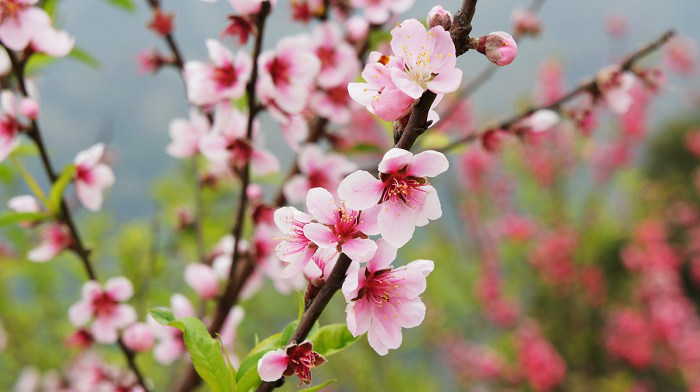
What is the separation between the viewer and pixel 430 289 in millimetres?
4281

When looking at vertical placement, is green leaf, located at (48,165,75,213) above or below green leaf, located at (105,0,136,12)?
below

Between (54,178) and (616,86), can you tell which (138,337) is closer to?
(54,178)

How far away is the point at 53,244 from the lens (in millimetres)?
1084

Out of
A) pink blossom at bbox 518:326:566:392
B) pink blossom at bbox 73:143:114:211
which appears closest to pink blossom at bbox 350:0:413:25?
pink blossom at bbox 73:143:114:211

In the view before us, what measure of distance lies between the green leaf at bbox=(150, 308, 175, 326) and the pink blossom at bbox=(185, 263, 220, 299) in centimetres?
51

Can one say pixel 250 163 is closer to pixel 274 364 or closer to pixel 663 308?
pixel 274 364

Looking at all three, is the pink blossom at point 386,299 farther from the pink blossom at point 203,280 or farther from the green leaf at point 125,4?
the green leaf at point 125,4

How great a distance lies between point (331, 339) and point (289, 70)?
562mm

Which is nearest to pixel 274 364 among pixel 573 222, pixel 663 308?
pixel 663 308

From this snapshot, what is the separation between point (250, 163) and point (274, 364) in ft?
1.82

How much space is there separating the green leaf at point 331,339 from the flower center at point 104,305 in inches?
25.2

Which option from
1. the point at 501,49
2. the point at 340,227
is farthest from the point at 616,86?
the point at 340,227

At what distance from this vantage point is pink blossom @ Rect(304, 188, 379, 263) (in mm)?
493

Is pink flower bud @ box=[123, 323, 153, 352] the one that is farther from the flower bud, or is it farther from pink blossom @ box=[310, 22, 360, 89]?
the flower bud
